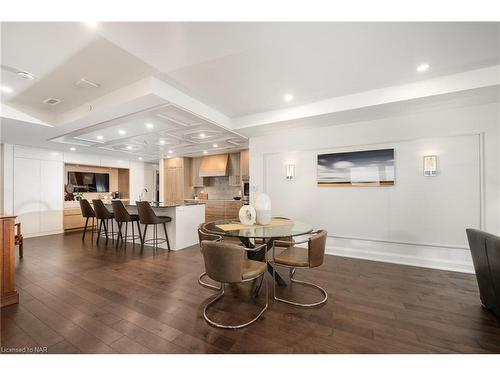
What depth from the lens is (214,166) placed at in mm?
7199

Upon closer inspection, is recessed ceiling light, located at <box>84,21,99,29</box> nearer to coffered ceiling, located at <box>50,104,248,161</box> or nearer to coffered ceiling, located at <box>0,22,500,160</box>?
coffered ceiling, located at <box>0,22,500,160</box>

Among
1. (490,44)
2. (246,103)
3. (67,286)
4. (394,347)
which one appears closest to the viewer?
(394,347)

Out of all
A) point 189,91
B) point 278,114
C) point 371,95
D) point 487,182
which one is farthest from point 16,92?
point 487,182

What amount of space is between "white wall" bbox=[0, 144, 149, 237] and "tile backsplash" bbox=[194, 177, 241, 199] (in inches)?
158

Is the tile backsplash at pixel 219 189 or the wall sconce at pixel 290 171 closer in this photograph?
the wall sconce at pixel 290 171

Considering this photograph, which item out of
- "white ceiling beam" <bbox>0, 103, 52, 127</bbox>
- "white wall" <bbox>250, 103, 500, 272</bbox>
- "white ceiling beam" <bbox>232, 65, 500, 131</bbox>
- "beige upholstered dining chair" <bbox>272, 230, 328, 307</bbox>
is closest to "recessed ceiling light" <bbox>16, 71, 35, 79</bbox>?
"white ceiling beam" <bbox>0, 103, 52, 127</bbox>

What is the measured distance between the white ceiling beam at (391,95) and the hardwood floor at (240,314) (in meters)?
2.52

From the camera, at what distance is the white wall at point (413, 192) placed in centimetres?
303

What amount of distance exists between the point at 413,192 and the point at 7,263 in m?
5.53

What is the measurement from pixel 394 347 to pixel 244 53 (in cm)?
295

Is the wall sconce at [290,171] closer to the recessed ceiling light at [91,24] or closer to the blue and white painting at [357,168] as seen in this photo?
the blue and white painting at [357,168]

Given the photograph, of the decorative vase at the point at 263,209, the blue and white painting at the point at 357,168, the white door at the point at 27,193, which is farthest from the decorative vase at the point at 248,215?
the white door at the point at 27,193
